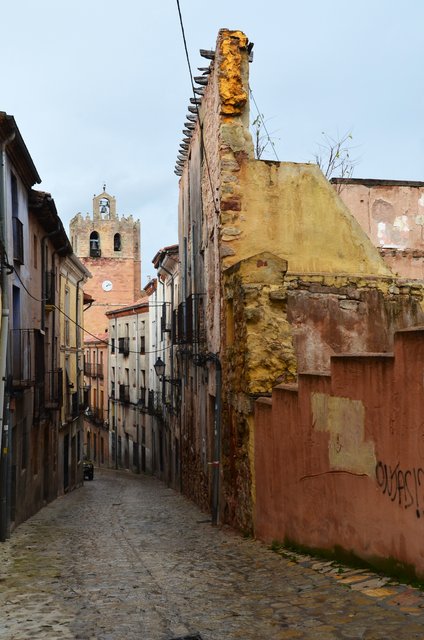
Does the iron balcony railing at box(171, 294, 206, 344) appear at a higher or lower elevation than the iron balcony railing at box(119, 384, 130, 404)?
higher

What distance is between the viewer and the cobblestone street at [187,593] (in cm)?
581

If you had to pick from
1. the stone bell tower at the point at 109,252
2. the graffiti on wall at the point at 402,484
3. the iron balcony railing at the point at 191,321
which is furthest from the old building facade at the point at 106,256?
the graffiti on wall at the point at 402,484

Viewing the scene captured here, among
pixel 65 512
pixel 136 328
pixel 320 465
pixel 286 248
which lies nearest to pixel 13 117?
pixel 286 248

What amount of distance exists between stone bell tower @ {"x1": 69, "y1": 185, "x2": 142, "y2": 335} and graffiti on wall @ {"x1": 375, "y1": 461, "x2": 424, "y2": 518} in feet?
200

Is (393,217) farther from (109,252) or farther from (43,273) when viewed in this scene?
(109,252)

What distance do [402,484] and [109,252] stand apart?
64.8 m

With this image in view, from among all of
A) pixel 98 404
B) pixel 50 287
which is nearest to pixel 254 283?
pixel 50 287

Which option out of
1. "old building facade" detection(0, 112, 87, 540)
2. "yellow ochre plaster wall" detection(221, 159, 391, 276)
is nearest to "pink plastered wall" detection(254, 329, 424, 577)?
"yellow ochre plaster wall" detection(221, 159, 391, 276)

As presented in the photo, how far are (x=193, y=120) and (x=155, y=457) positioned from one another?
20282mm

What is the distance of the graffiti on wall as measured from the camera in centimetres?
629

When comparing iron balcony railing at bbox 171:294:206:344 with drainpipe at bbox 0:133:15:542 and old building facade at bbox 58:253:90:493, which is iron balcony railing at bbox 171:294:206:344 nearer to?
old building facade at bbox 58:253:90:493

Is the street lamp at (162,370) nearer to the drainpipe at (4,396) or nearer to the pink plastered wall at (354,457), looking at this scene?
the drainpipe at (4,396)

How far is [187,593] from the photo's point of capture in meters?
7.31

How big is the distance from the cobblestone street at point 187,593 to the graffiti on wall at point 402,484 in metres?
0.68
